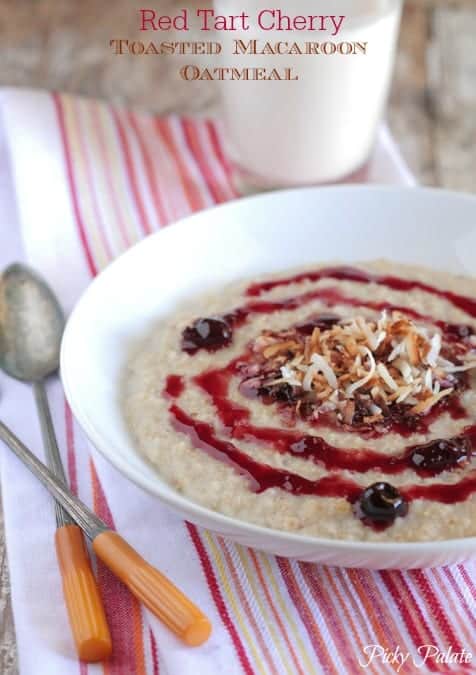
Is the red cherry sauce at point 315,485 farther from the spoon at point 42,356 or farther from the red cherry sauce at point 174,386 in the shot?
the spoon at point 42,356

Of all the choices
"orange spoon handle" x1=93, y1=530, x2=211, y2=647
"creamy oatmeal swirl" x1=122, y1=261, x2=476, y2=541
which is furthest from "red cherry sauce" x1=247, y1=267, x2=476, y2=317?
"orange spoon handle" x1=93, y1=530, x2=211, y2=647

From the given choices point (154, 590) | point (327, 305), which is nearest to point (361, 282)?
point (327, 305)

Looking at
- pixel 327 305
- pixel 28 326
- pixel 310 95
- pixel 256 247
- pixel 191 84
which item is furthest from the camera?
pixel 191 84

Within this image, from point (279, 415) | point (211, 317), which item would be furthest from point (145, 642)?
point (211, 317)

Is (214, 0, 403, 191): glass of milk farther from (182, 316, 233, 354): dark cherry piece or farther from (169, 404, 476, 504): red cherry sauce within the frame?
(169, 404, 476, 504): red cherry sauce

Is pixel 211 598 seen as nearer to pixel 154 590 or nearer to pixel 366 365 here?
pixel 154 590

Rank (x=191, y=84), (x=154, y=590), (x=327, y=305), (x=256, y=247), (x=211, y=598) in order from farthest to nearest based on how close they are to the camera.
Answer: (x=191, y=84)
(x=256, y=247)
(x=327, y=305)
(x=211, y=598)
(x=154, y=590)

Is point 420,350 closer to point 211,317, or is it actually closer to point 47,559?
point 211,317
